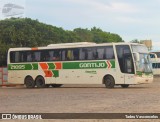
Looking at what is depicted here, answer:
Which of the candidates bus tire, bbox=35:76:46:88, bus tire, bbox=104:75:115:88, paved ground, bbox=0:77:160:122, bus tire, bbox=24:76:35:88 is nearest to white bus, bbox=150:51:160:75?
bus tire, bbox=24:76:35:88

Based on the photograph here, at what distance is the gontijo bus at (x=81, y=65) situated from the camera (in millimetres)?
31906

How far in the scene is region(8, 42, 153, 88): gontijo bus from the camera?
31906 mm

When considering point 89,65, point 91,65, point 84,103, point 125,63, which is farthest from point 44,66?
point 84,103

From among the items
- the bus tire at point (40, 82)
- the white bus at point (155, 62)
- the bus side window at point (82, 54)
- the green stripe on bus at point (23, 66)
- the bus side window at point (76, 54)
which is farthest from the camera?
the white bus at point (155, 62)

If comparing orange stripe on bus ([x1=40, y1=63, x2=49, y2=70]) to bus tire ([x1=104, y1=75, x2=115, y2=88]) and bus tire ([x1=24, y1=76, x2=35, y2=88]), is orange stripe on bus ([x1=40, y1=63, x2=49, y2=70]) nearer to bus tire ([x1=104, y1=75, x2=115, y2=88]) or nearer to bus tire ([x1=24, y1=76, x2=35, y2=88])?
bus tire ([x1=24, y1=76, x2=35, y2=88])

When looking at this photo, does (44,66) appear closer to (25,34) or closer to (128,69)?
(128,69)

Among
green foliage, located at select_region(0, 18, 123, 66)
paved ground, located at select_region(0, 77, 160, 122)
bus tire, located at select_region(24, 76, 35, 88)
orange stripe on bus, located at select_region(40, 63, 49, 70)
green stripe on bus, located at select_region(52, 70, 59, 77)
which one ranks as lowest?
paved ground, located at select_region(0, 77, 160, 122)

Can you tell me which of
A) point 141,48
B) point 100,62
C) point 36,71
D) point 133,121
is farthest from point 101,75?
point 133,121

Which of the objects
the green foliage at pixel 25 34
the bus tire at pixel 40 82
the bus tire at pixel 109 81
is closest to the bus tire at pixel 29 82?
the bus tire at pixel 40 82

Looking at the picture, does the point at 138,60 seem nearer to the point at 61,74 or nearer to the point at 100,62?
the point at 100,62

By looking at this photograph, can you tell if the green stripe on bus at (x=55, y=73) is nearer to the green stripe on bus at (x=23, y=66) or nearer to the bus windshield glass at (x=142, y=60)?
the green stripe on bus at (x=23, y=66)

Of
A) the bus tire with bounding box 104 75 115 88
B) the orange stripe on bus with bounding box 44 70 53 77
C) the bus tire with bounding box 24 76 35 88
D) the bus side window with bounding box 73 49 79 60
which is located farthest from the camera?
the bus tire with bounding box 24 76 35 88

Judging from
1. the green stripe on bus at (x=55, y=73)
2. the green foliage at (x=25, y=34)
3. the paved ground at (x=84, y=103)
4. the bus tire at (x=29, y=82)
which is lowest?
the paved ground at (x=84, y=103)

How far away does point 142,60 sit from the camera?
32.3 metres
